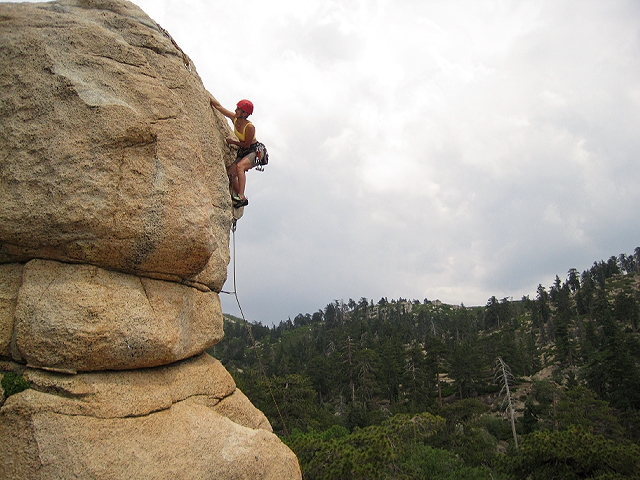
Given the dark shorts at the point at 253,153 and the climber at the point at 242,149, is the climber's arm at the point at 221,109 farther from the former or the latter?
the dark shorts at the point at 253,153

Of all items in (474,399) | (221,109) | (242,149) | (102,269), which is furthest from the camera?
(474,399)

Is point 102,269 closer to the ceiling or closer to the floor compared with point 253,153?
closer to the floor

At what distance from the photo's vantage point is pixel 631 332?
81.1 metres

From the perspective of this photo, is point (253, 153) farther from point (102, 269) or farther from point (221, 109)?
point (102, 269)

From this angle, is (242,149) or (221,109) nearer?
(221,109)

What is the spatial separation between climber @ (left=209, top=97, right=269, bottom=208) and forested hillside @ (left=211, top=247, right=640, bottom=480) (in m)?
3.73

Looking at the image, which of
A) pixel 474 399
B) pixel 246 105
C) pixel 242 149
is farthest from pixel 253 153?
pixel 474 399

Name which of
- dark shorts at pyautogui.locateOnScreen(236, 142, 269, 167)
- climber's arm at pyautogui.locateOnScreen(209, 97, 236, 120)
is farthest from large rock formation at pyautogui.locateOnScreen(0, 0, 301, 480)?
dark shorts at pyautogui.locateOnScreen(236, 142, 269, 167)

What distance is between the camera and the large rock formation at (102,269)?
6203 millimetres

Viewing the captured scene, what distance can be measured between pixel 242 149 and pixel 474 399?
1856 inches

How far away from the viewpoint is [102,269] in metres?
7.18

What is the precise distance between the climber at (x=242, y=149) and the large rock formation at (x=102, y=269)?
8.24 feet

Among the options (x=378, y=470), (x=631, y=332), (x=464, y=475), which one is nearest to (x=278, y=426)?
(x=464, y=475)

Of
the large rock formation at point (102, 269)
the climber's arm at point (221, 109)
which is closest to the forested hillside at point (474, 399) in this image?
the large rock formation at point (102, 269)
